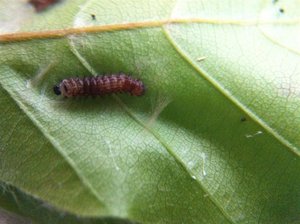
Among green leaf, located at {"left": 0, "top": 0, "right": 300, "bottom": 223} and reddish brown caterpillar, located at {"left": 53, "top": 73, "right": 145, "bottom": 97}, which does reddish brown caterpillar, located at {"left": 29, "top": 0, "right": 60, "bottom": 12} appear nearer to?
green leaf, located at {"left": 0, "top": 0, "right": 300, "bottom": 223}

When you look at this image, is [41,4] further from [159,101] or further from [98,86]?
[159,101]

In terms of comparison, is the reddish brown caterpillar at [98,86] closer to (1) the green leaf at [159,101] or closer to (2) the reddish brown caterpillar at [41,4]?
(1) the green leaf at [159,101]

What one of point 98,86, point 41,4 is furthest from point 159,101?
point 41,4

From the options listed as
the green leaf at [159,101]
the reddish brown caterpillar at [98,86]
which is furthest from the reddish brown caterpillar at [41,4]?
the reddish brown caterpillar at [98,86]

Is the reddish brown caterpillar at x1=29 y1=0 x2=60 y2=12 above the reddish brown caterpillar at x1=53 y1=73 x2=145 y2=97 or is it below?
above

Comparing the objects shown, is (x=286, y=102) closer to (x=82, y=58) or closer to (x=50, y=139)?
(x=82, y=58)

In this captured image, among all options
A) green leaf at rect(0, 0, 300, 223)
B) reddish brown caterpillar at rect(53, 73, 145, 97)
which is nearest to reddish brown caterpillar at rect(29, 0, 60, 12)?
green leaf at rect(0, 0, 300, 223)
